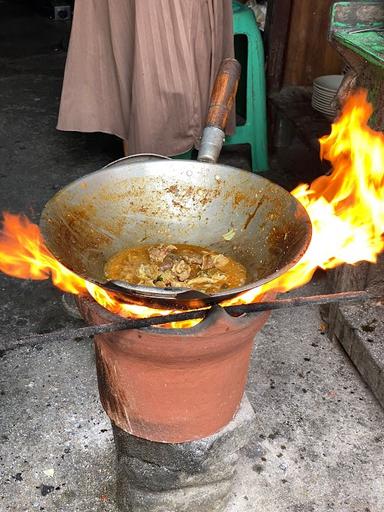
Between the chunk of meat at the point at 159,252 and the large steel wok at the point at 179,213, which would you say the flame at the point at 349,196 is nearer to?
the large steel wok at the point at 179,213

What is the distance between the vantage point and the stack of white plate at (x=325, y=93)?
428 cm

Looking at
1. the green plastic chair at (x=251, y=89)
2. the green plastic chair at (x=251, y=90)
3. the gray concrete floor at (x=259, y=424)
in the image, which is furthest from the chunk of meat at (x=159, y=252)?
the green plastic chair at (x=251, y=89)

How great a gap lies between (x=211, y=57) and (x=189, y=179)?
2.15 metres

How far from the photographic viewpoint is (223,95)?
A: 219cm

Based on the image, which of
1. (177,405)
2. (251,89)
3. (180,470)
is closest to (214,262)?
(177,405)

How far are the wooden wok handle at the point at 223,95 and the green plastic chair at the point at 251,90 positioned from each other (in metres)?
1.94

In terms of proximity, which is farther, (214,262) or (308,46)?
(308,46)

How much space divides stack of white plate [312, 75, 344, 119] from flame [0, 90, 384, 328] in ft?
4.26

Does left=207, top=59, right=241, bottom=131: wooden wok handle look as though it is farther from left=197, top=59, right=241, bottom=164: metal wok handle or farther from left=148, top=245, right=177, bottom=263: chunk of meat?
left=148, top=245, right=177, bottom=263: chunk of meat

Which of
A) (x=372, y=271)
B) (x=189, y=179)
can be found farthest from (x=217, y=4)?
(x=189, y=179)

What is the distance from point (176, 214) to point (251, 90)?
2916 mm

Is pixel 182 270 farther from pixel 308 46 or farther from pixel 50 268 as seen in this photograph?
pixel 308 46

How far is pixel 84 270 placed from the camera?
1706 mm

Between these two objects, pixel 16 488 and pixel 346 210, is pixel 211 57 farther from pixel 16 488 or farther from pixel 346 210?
pixel 16 488
